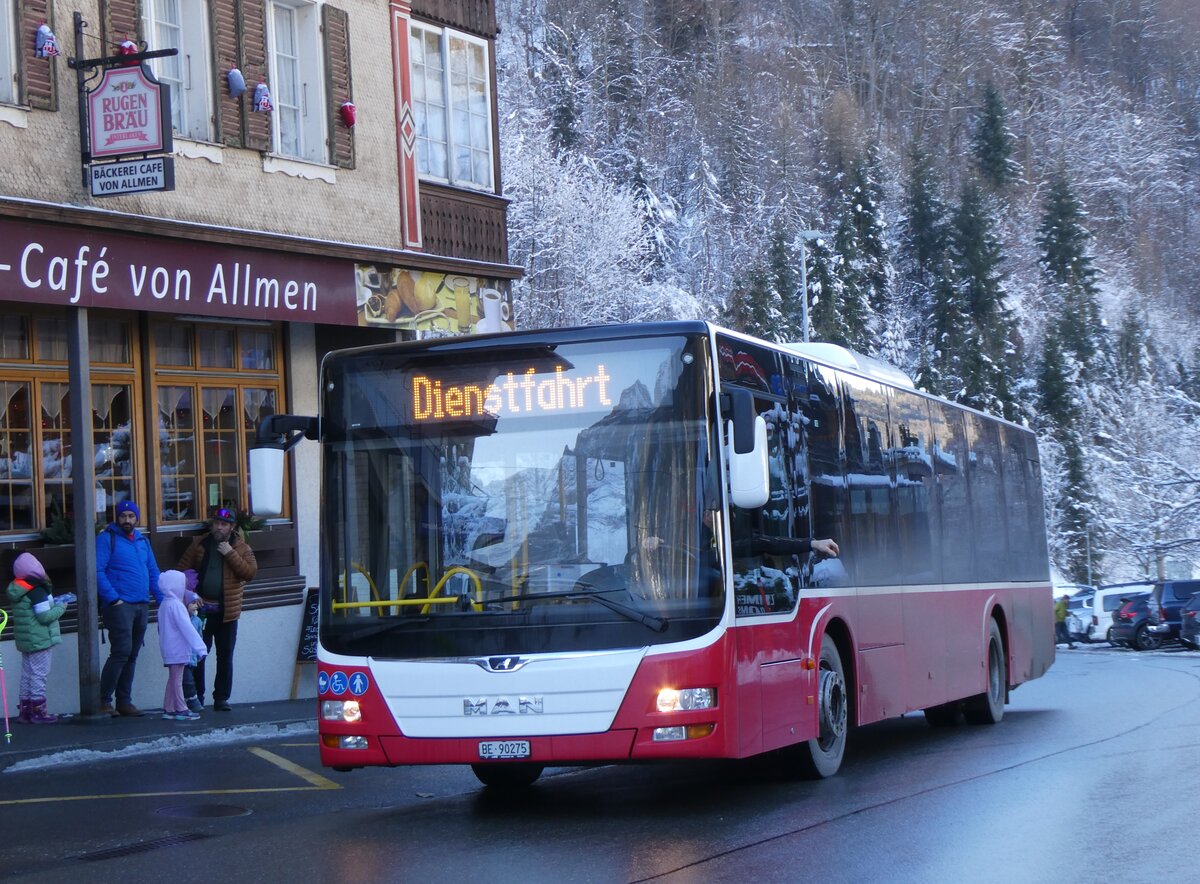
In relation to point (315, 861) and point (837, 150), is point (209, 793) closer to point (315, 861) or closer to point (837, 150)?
point (315, 861)

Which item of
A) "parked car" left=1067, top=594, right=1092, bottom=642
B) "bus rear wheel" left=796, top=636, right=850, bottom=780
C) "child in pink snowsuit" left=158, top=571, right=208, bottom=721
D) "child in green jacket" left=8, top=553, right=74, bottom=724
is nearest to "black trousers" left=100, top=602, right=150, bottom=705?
"child in pink snowsuit" left=158, top=571, right=208, bottom=721

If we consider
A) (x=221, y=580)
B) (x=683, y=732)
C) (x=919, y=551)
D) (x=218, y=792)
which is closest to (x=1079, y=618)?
(x=221, y=580)

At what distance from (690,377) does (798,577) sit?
72.4 inches

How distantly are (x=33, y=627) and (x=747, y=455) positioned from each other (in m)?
7.60

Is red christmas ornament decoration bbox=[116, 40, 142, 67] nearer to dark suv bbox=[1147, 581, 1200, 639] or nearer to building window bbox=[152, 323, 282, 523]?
building window bbox=[152, 323, 282, 523]

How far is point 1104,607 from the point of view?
4659 centimetres

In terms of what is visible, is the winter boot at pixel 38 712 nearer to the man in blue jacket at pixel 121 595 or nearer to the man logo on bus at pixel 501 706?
the man in blue jacket at pixel 121 595

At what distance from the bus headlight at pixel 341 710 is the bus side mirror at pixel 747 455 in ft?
7.77

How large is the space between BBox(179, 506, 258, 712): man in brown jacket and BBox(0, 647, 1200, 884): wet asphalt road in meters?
2.13

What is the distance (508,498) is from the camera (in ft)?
31.0

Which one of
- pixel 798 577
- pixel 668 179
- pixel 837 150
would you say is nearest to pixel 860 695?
pixel 798 577

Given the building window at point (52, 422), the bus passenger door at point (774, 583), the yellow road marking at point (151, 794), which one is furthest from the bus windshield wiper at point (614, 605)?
the building window at point (52, 422)

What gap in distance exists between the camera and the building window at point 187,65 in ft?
55.9

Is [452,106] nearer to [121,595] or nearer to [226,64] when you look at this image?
[226,64]
